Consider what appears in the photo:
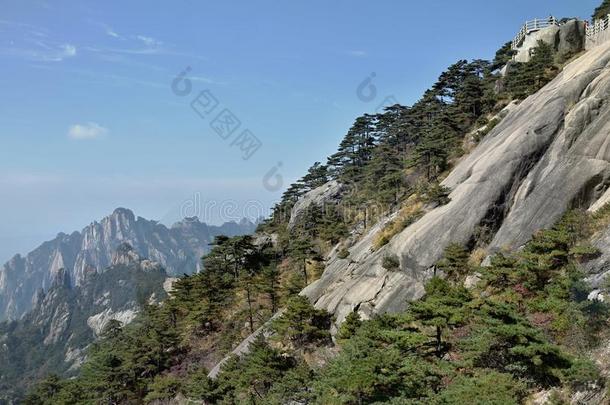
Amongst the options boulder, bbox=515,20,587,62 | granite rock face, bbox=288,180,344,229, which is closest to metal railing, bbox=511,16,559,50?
boulder, bbox=515,20,587,62

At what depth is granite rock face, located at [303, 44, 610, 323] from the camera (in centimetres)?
2314

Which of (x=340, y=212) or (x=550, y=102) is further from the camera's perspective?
(x=340, y=212)

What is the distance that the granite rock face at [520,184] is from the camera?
2314 cm

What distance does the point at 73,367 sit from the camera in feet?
623

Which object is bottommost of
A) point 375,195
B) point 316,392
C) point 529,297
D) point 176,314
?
point 529,297

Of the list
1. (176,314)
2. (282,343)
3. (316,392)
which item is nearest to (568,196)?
(316,392)

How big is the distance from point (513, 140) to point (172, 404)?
34.4 metres

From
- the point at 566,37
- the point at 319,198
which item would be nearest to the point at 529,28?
the point at 566,37

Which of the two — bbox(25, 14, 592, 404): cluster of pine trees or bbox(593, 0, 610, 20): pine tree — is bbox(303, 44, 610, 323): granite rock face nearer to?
bbox(25, 14, 592, 404): cluster of pine trees

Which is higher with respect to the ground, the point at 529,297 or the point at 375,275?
the point at 375,275

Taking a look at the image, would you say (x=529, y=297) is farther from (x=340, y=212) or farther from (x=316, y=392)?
(x=340, y=212)

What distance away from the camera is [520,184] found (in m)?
26.1

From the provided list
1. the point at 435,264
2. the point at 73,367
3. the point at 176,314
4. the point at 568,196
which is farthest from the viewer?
the point at 73,367

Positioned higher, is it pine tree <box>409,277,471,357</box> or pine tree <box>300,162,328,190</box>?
pine tree <box>300,162,328,190</box>
